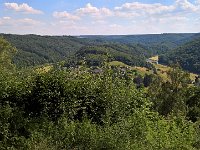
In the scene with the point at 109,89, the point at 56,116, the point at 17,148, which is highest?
the point at 109,89

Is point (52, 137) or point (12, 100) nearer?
point (52, 137)

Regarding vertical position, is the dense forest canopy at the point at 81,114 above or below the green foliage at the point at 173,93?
above

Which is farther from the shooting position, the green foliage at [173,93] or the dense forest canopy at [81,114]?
the green foliage at [173,93]

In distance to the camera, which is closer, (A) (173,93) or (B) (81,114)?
(B) (81,114)

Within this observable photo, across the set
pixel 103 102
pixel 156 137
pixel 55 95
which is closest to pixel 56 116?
pixel 55 95

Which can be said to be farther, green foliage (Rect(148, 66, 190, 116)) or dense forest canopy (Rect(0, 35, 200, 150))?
green foliage (Rect(148, 66, 190, 116))

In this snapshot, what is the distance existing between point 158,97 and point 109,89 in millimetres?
39663

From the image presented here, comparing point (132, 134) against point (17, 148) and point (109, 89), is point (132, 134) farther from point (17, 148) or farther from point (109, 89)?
point (17, 148)

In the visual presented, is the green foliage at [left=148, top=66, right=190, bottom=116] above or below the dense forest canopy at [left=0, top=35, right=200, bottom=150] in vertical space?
A: below

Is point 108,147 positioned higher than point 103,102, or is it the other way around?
point 103,102

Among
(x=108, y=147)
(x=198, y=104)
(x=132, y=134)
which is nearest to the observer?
(x=108, y=147)

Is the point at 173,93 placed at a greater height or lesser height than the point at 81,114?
lesser

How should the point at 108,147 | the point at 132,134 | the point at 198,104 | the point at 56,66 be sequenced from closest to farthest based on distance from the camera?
the point at 108,147
the point at 132,134
the point at 56,66
the point at 198,104

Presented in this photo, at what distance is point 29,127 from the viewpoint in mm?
20016
